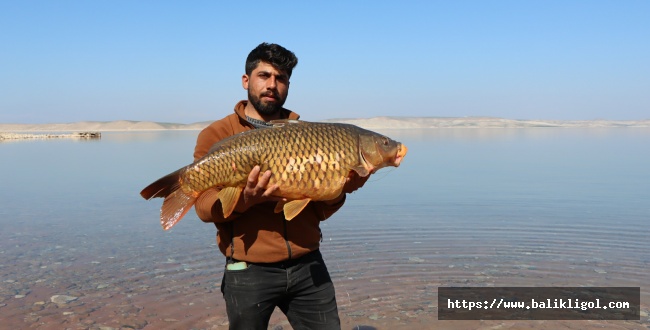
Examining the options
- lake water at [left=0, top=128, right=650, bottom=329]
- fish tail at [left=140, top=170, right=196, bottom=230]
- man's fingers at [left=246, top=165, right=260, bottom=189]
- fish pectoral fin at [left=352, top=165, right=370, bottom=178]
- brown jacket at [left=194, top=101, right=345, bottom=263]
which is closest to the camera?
man's fingers at [left=246, top=165, right=260, bottom=189]

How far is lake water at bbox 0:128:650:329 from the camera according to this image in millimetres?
6516

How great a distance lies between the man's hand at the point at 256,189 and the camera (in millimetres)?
3328

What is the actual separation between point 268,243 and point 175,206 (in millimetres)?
575

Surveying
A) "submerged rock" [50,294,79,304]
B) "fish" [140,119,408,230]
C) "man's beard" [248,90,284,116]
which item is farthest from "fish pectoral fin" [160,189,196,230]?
"submerged rock" [50,294,79,304]

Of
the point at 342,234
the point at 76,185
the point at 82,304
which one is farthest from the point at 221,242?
the point at 76,185

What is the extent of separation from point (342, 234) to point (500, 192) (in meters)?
5.46

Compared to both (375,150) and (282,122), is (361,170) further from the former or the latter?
Answer: (282,122)

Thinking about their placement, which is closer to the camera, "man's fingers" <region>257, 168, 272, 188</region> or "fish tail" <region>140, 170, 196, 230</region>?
"man's fingers" <region>257, 168, 272, 188</region>

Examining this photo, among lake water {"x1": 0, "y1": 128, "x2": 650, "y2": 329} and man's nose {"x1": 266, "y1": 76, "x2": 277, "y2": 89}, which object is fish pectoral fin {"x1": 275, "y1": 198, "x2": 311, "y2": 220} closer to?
man's nose {"x1": 266, "y1": 76, "x2": 277, "y2": 89}

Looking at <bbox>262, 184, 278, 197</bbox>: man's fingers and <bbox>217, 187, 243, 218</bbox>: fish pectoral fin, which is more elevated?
<bbox>262, 184, 278, 197</bbox>: man's fingers

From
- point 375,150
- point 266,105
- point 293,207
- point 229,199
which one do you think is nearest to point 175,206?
point 229,199

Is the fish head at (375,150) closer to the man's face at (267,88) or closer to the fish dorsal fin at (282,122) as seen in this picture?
the fish dorsal fin at (282,122)

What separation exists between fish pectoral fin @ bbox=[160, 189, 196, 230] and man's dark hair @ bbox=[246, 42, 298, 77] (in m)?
0.88

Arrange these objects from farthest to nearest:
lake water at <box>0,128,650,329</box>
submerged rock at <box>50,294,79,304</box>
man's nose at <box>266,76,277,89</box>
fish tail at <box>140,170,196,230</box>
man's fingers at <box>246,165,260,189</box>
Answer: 1. submerged rock at <box>50,294,79,304</box>
2. lake water at <box>0,128,650,329</box>
3. man's nose at <box>266,76,277,89</box>
4. fish tail at <box>140,170,196,230</box>
5. man's fingers at <box>246,165,260,189</box>
